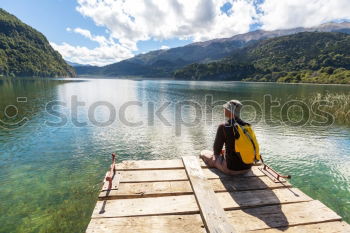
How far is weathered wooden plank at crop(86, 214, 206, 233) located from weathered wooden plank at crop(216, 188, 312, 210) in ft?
3.53

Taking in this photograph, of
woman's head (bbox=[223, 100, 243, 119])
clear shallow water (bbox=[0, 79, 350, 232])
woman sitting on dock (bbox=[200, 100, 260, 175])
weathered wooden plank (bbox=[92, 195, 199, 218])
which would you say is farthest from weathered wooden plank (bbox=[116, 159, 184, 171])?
clear shallow water (bbox=[0, 79, 350, 232])

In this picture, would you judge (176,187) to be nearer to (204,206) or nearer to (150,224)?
(204,206)

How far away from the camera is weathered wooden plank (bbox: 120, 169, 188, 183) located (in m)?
6.79

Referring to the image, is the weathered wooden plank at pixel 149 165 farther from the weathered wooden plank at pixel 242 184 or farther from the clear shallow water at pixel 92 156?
the clear shallow water at pixel 92 156

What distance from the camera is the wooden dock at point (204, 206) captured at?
14.9ft

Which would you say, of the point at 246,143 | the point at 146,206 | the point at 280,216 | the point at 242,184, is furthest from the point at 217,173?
the point at 146,206

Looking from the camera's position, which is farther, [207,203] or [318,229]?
[207,203]

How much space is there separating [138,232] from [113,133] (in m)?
17.3

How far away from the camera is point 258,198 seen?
577 centimetres

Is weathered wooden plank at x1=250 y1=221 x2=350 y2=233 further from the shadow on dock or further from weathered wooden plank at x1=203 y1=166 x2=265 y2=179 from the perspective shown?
weathered wooden plank at x1=203 y1=166 x2=265 y2=179

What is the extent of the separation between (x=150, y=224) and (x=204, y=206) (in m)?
1.37

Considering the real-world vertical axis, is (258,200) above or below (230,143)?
below

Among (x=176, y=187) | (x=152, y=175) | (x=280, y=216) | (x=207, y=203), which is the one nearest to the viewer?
(x=280, y=216)

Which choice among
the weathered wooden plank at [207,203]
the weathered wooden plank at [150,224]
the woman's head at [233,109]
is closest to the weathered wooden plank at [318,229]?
the weathered wooden plank at [207,203]
